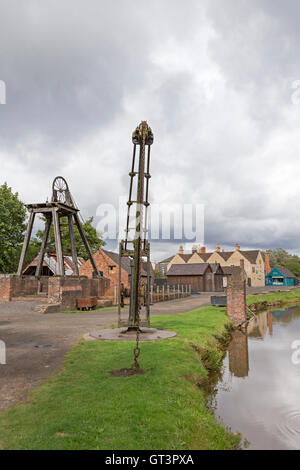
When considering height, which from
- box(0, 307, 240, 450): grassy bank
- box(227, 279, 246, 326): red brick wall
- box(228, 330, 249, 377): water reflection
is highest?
box(227, 279, 246, 326): red brick wall

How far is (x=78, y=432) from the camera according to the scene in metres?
4.12

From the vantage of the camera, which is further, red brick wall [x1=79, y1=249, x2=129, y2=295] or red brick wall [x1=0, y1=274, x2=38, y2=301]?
red brick wall [x1=79, y1=249, x2=129, y2=295]

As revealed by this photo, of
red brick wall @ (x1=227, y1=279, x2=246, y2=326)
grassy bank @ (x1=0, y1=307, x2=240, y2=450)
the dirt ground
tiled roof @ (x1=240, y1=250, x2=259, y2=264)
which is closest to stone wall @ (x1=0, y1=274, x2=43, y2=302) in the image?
the dirt ground

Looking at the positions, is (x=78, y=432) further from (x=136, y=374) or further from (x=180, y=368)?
(x=180, y=368)

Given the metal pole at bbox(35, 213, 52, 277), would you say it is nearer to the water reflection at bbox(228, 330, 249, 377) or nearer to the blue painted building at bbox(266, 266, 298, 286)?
the water reflection at bbox(228, 330, 249, 377)

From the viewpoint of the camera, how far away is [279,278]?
242 ft

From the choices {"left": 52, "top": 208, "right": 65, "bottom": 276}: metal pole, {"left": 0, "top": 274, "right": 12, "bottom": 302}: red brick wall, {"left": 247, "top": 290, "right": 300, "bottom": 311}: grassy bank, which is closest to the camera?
{"left": 0, "top": 274, "right": 12, "bottom": 302}: red brick wall

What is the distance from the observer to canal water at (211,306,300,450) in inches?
234

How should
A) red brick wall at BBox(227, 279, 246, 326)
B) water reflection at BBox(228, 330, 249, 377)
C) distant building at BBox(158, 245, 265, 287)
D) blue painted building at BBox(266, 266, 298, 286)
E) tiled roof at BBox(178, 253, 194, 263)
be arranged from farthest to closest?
blue painted building at BBox(266, 266, 298, 286)
tiled roof at BBox(178, 253, 194, 263)
distant building at BBox(158, 245, 265, 287)
red brick wall at BBox(227, 279, 246, 326)
water reflection at BBox(228, 330, 249, 377)

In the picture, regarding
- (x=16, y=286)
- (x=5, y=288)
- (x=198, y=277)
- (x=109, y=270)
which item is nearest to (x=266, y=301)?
(x=109, y=270)

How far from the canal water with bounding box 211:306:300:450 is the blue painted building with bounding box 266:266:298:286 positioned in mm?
61737

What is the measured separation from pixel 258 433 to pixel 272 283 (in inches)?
2900

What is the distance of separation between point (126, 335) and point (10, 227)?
86.6 feet
